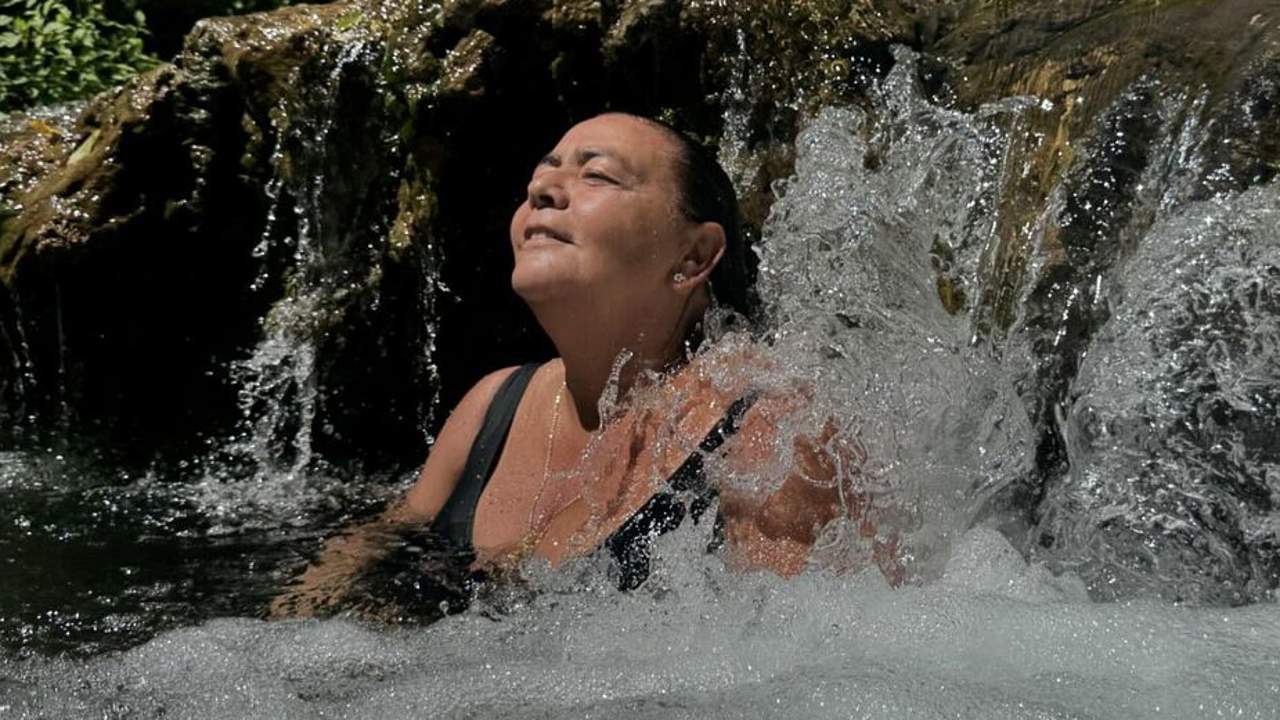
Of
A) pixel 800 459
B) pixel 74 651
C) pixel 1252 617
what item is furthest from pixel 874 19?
pixel 74 651

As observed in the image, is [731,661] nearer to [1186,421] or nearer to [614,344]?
[614,344]

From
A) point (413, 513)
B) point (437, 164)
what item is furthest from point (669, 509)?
point (437, 164)

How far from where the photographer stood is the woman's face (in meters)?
3.46

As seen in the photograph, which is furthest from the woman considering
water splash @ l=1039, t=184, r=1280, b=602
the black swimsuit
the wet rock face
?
the wet rock face

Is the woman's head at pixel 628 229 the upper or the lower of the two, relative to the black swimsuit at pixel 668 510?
upper

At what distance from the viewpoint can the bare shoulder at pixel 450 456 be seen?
3.88 m

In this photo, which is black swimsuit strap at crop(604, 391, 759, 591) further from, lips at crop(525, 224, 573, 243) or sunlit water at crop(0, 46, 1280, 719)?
lips at crop(525, 224, 573, 243)

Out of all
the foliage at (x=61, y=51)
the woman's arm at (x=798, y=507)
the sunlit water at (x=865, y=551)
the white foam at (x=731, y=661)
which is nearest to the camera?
the white foam at (x=731, y=661)

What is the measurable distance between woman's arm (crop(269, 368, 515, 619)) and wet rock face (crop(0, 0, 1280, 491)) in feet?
3.31

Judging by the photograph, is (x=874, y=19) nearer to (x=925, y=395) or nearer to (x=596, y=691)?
(x=925, y=395)

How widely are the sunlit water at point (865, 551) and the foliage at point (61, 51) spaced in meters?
3.18

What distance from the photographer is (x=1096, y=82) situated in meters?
4.13

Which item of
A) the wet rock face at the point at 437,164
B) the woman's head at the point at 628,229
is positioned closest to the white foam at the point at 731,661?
the woman's head at the point at 628,229

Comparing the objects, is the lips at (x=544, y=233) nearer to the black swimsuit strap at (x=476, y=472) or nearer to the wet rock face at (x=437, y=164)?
the black swimsuit strap at (x=476, y=472)
